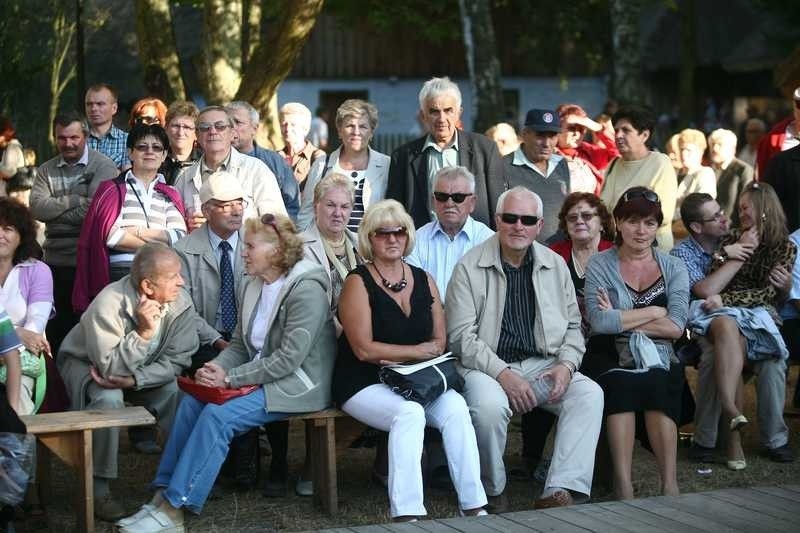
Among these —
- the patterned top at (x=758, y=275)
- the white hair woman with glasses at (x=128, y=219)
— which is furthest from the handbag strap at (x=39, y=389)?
the patterned top at (x=758, y=275)

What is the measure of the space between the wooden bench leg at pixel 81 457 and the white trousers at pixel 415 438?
1226 millimetres

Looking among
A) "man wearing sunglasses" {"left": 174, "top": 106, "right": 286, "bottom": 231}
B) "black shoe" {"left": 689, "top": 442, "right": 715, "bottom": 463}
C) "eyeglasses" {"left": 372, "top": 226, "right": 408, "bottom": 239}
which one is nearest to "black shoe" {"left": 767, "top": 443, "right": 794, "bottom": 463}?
"black shoe" {"left": 689, "top": 442, "right": 715, "bottom": 463}

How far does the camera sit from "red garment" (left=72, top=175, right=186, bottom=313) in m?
7.96

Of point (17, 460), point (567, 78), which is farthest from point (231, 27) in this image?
point (567, 78)

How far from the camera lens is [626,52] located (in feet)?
72.6

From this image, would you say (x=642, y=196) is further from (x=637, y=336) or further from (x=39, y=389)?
(x=39, y=389)

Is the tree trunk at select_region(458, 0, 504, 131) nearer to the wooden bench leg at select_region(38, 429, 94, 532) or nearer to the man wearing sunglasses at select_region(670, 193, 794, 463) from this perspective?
the man wearing sunglasses at select_region(670, 193, 794, 463)

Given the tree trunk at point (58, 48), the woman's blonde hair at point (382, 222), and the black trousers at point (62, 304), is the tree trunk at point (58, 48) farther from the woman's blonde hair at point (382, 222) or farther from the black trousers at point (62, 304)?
the woman's blonde hair at point (382, 222)

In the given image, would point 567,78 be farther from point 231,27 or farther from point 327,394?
point 327,394

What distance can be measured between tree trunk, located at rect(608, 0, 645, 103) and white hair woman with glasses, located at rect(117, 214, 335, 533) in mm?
15655

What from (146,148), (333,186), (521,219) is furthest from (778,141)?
(146,148)

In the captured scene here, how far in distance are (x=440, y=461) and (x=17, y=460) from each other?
2.45 meters

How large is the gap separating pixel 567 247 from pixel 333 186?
139 centimetres

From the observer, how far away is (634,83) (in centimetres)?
2220
